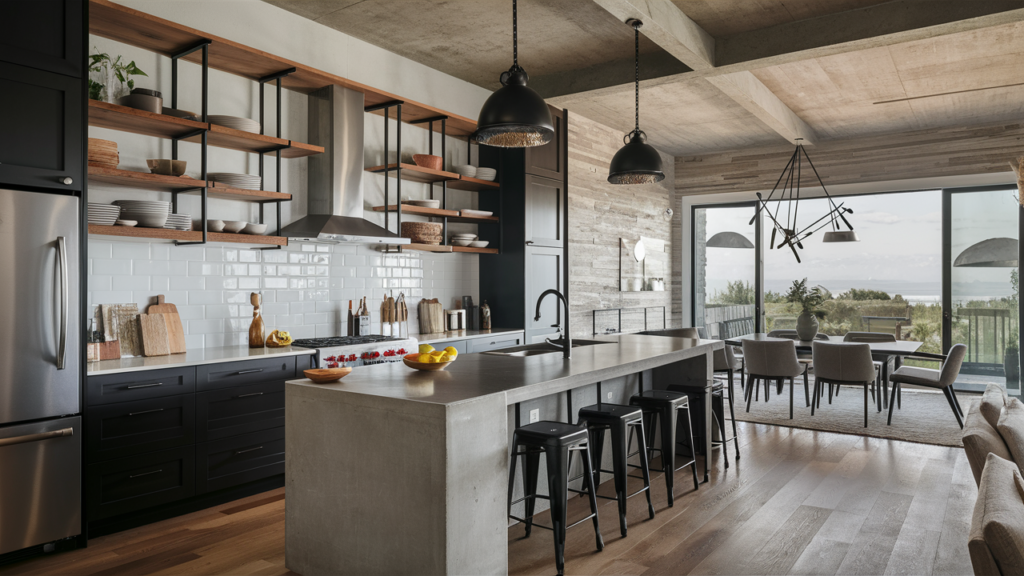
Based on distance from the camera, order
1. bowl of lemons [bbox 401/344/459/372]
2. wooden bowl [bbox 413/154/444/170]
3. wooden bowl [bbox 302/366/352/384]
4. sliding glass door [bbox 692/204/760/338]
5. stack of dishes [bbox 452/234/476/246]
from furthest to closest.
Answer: sliding glass door [bbox 692/204/760/338]
stack of dishes [bbox 452/234/476/246]
wooden bowl [bbox 413/154/444/170]
bowl of lemons [bbox 401/344/459/372]
wooden bowl [bbox 302/366/352/384]

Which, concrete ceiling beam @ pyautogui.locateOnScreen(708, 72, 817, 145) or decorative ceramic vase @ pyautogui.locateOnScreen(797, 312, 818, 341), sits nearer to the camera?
concrete ceiling beam @ pyautogui.locateOnScreen(708, 72, 817, 145)

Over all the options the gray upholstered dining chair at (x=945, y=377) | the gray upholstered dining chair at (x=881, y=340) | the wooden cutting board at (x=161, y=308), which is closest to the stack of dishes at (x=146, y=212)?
the wooden cutting board at (x=161, y=308)

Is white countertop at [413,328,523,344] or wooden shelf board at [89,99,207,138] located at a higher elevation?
wooden shelf board at [89,99,207,138]

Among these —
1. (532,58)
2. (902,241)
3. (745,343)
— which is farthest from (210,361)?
(902,241)

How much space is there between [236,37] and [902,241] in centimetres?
804

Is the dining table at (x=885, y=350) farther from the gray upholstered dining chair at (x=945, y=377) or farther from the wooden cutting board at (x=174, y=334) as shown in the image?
the wooden cutting board at (x=174, y=334)

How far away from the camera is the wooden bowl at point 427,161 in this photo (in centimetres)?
581

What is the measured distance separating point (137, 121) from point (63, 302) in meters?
1.24

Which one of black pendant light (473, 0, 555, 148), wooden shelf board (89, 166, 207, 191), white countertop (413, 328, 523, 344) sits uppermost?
black pendant light (473, 0, 555, 148)

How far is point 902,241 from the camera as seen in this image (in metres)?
8.55

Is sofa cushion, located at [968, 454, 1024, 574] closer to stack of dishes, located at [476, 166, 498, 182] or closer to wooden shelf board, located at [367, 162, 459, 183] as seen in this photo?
wooden shelf board, located at [367, 162, 459, 183]

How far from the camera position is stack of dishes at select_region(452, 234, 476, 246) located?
6.24 m

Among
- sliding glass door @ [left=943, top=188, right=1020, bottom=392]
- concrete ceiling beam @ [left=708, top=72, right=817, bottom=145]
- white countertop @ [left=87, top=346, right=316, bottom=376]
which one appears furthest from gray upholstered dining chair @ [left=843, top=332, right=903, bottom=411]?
white countertop @ [left=87, top=346, right=316, bottom=376]

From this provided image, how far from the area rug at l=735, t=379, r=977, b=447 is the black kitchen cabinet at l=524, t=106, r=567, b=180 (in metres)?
3.16
